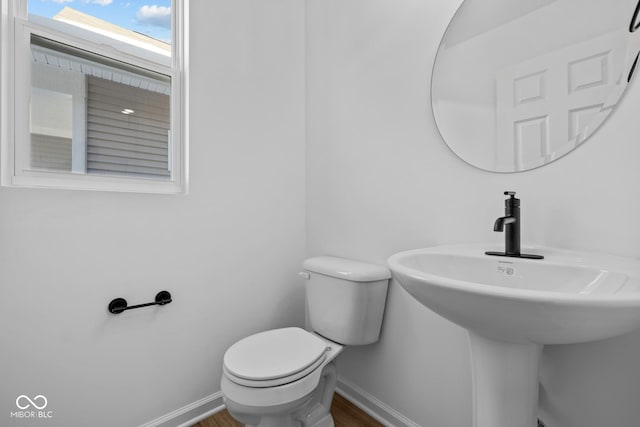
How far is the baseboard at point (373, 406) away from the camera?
52.3 inches

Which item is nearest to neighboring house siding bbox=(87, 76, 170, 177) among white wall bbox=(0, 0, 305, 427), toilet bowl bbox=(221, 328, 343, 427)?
white wall bbox=(0, 0, 305, 427)

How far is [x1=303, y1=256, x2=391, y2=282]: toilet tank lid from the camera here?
Result: 1.31m

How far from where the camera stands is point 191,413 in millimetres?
1402

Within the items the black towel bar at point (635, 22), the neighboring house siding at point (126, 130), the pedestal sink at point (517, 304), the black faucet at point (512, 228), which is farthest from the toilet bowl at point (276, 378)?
the black towel bar at point (635, 22)

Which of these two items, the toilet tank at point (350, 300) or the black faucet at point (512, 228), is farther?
the toilet tank at point (350, 300)

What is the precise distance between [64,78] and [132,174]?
423 mm

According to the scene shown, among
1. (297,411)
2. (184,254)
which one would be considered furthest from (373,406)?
(184,254)

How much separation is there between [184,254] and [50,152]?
0.63m

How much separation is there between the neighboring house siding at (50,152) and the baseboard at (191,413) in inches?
44.5

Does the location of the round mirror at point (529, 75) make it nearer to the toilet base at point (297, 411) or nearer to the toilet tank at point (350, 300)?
the toilet tank at point (350, 300)

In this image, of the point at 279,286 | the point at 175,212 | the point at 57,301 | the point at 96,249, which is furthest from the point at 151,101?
the point at 279,286

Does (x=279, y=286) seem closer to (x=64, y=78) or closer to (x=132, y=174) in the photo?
(x=132, y=174)

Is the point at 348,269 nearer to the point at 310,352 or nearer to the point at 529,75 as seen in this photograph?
the point at 310,352

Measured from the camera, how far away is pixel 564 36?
886 millimetres
